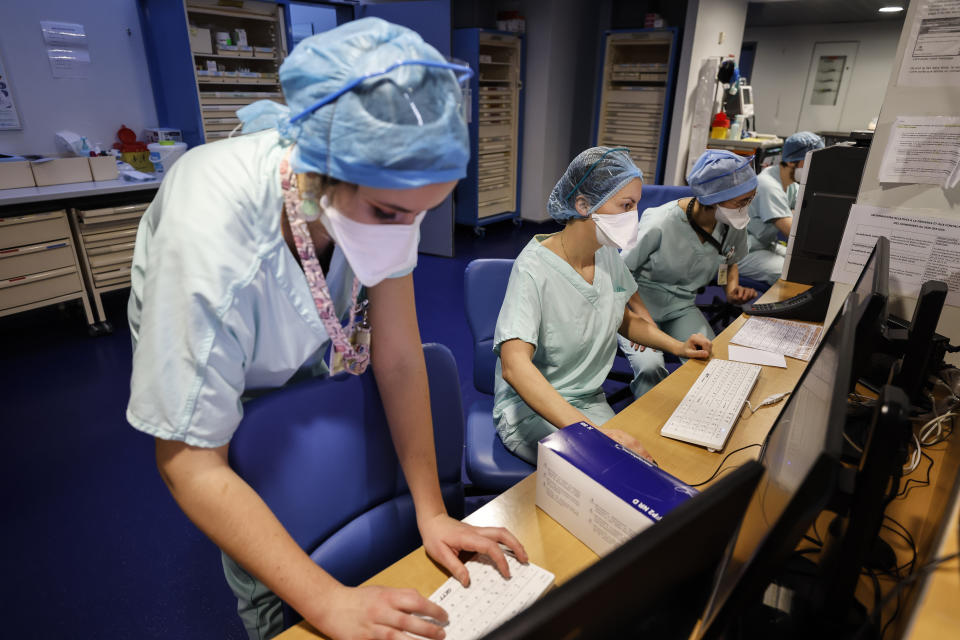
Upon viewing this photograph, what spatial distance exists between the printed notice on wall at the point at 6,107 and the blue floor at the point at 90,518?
4.85ft

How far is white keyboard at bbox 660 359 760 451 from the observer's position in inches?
53.3

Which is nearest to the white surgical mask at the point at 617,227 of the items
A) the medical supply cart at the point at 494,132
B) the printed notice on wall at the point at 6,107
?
the medical supply cart at the point at 494,132

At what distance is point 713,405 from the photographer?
1.48 meters

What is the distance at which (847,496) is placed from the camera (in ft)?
2.44

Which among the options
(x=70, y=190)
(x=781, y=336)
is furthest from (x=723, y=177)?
(x=70, y=190)

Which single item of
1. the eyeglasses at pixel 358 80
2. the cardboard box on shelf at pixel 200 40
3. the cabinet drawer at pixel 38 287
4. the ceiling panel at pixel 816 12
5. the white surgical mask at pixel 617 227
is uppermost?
the ceiling panel at pixel 816 12

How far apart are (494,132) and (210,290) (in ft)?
18.6

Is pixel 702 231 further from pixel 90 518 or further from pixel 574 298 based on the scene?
pixel 90 518

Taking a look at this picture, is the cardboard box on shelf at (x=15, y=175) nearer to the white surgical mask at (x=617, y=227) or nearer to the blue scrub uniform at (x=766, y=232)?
the white surgical mask at (x=617, y=227)

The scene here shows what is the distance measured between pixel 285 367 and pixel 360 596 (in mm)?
400

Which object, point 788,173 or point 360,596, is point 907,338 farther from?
point 788,173

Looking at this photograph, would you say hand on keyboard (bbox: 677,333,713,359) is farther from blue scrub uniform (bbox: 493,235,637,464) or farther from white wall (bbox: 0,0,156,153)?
white wall (bbox: 0,0,156,153)

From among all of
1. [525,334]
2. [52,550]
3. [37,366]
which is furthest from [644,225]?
[37,366]

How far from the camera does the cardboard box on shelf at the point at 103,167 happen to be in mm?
3627
